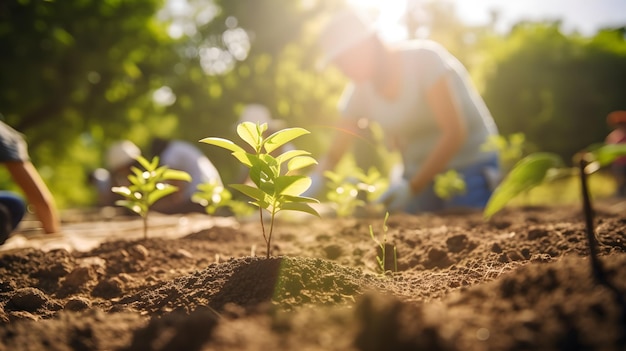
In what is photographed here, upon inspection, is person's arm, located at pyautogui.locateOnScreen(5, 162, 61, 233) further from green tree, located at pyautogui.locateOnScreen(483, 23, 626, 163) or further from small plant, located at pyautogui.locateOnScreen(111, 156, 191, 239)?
green tree, located at pyautogui.locateOnScreen(483, 23, 626, 163)

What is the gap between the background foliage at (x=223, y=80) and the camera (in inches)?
458

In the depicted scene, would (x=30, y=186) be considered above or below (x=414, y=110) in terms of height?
below

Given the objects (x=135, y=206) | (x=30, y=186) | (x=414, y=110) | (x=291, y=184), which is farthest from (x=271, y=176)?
(x=414, y=110)

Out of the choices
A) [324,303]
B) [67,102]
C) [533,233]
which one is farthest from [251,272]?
[67,102]

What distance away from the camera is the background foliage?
11.6 meters

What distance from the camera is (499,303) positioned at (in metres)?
1.00

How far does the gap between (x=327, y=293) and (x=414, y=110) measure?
13.4ft

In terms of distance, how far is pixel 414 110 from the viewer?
5223 mm

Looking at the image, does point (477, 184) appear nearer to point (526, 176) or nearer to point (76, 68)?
point (526, 176)

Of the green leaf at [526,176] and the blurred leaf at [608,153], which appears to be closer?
the blurred leaf at [608,153]

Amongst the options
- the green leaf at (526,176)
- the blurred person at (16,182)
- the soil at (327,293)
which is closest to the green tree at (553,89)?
the soil at (327,293)

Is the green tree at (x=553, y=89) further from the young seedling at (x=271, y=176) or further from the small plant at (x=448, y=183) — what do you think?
the young seedling at (x=271, y=176)

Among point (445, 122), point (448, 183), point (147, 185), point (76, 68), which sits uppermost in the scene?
point (76, 68)

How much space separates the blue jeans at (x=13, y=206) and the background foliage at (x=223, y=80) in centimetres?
909
